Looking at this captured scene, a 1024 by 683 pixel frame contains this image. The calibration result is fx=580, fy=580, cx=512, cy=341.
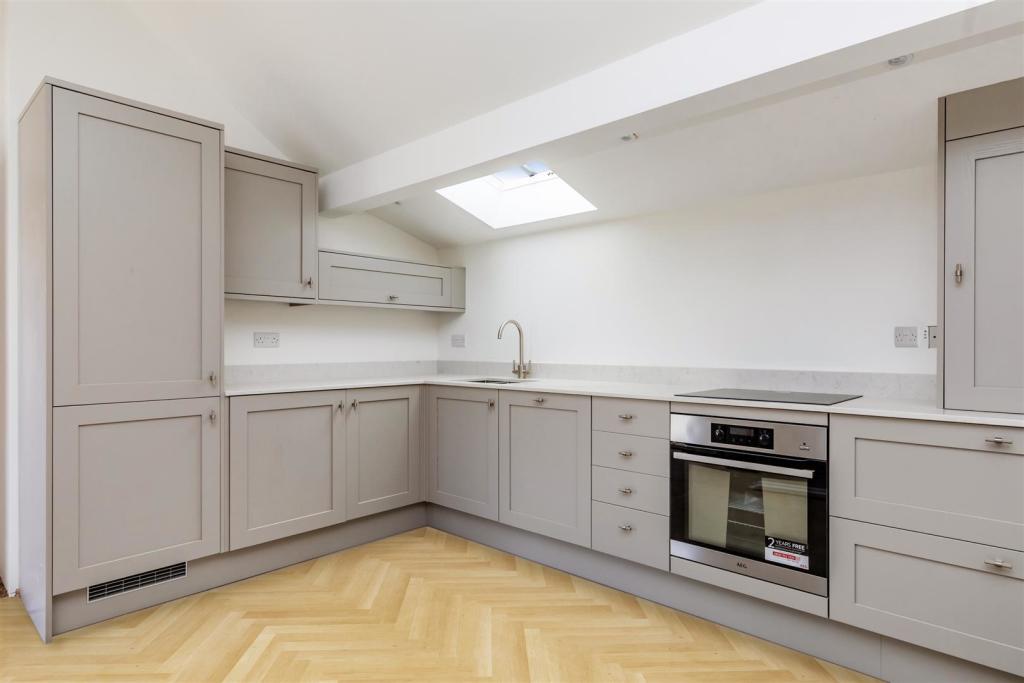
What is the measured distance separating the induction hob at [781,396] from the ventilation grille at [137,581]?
238cm

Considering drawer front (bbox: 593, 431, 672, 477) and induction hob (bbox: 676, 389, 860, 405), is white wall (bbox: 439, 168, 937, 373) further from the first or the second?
drawer front (bbox: 593, 431, 672, 477)

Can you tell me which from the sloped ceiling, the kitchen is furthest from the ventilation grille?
the sloped ceiling

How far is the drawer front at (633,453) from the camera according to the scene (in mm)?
2533

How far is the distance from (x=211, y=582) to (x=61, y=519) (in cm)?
73

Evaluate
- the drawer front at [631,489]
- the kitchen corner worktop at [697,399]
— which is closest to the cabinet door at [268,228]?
the kitchen corner worktop at [697,399]

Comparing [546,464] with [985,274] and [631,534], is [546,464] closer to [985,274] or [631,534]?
[631,534]

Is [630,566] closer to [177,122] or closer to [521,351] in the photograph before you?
[521,351]

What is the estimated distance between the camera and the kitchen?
192 cm

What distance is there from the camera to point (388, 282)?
3.81 m

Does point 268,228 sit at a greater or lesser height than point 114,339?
greater

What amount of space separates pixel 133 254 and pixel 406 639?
6.32 feet

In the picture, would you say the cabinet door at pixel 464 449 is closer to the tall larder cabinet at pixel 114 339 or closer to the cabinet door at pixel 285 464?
the cabinet door at pixel 285 464

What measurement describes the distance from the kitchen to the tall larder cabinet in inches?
0.5

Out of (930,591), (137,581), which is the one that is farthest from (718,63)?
(137,581)
